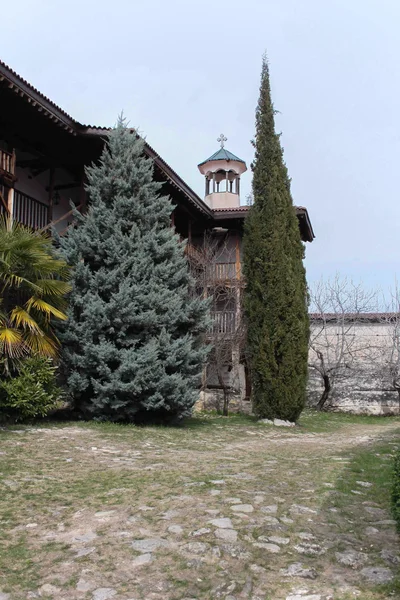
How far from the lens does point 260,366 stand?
Answer: 13930mm

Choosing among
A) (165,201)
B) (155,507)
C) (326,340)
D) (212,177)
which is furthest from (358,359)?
(155,507)

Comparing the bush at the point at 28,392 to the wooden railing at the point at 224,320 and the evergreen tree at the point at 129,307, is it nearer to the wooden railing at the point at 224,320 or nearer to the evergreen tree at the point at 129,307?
the evergreen tree at the point at 129,307

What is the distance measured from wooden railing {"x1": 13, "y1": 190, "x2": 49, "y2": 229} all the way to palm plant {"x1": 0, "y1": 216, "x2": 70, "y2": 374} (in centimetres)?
293

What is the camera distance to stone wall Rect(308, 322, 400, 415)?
22.4 metres

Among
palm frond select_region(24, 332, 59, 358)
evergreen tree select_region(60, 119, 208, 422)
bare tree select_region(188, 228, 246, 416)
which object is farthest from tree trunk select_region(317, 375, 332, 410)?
palm frond select_region(24, 332, 59, 358)

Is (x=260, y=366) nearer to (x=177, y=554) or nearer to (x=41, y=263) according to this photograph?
(x=41, y=263)

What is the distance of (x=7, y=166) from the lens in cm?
1145

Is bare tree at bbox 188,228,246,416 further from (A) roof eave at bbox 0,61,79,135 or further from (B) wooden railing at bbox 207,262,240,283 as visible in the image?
(A) roof eave at bbox 0,61,79,135

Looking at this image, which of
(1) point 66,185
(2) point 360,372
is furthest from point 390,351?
(1) point 66,185

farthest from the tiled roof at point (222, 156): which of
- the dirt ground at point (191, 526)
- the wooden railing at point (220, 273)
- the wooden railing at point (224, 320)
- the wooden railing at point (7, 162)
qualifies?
the dirt ground at point (191, 526)

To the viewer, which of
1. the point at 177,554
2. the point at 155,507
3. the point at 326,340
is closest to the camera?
the point at 177,554

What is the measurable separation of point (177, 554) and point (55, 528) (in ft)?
3.58

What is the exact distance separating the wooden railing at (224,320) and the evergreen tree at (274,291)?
1180mm

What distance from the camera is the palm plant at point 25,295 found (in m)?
9.15
